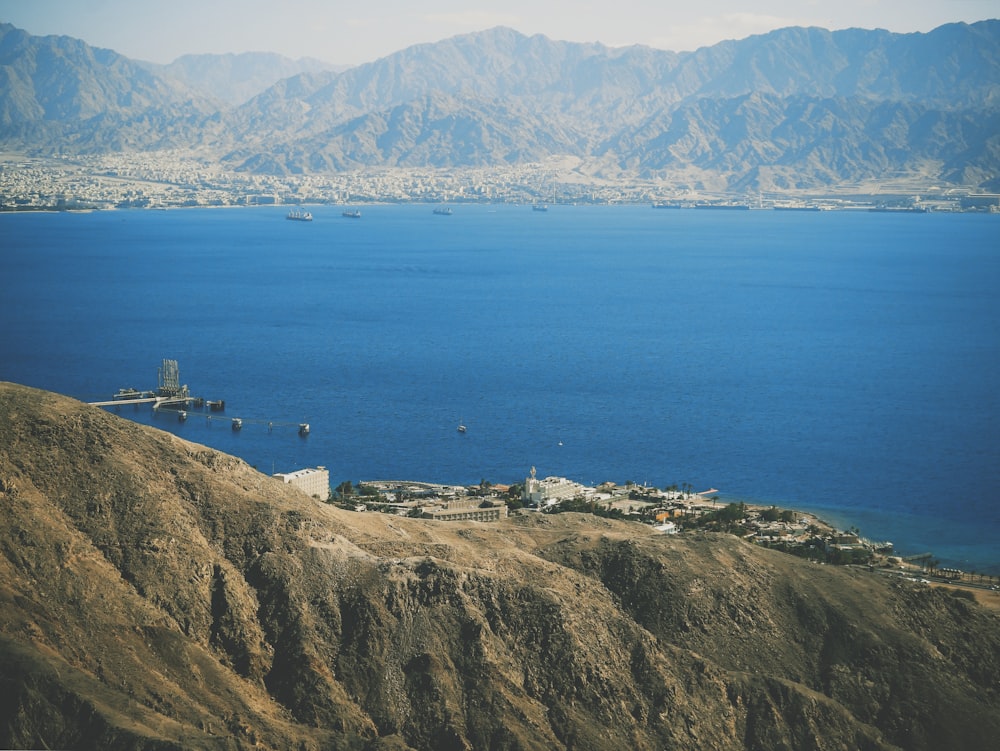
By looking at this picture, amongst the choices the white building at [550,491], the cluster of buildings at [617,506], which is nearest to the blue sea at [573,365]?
the cluster of buildings at [617,506]

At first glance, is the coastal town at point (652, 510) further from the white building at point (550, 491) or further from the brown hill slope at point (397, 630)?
the brown hill slope at point (397, 630)

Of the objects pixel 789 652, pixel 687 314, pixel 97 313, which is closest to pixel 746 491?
pixel 789 652

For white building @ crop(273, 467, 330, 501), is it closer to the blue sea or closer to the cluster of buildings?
the cluster of buildings

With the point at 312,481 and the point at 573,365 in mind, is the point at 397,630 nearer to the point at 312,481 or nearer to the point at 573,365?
the point at 312,481

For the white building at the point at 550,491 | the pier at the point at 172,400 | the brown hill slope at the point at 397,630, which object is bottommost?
the pier at the point at 172,400

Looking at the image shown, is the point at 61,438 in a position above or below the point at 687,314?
above

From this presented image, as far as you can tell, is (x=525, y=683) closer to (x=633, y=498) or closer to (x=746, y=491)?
(x=633, y=498)
